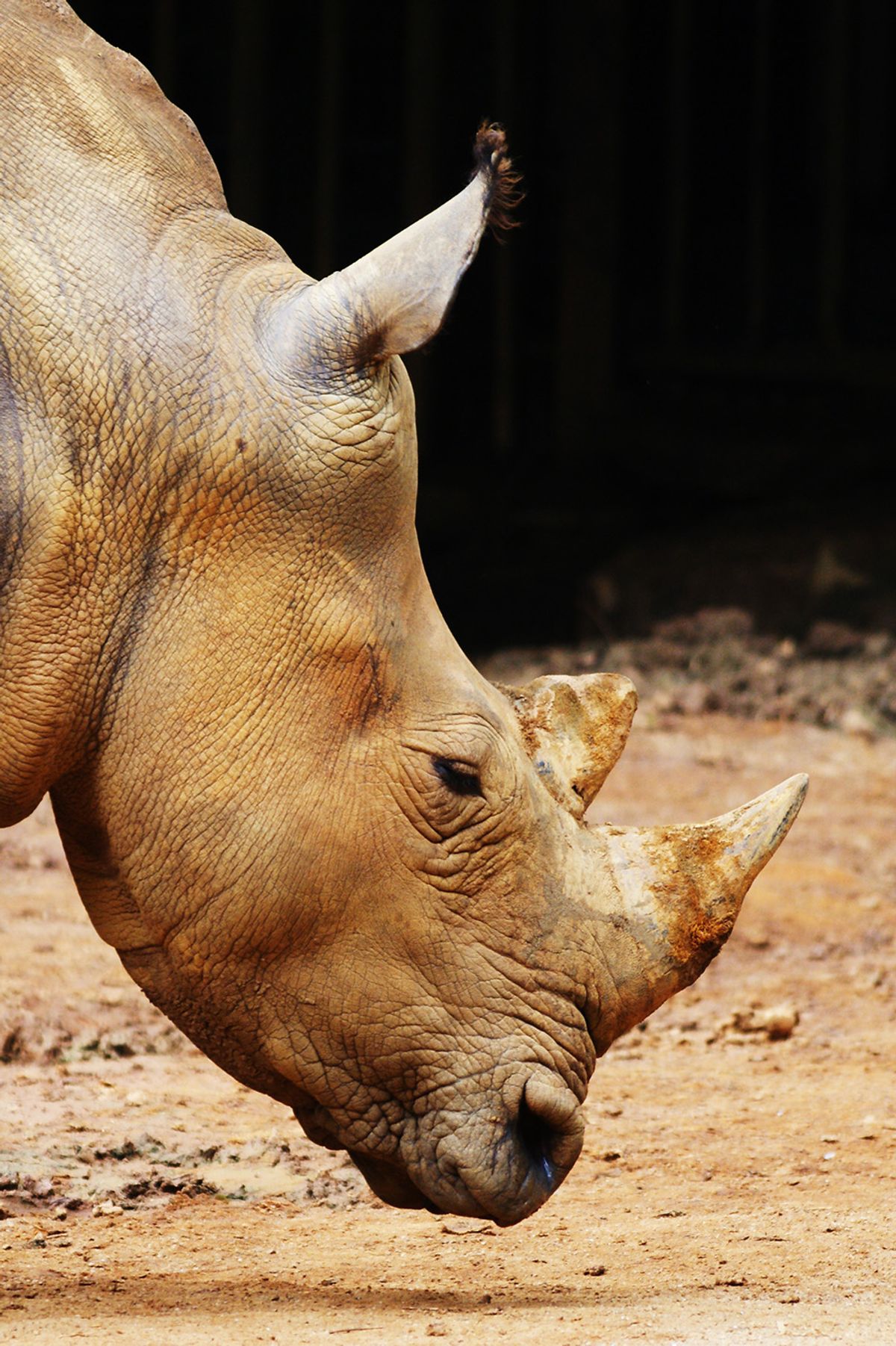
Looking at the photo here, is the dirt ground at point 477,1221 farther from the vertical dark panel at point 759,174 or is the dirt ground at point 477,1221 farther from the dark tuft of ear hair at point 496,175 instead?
the vertical dark panel at point 759,174

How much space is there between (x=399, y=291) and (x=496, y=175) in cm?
28

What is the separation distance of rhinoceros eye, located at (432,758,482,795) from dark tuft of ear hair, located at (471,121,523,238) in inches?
36.0

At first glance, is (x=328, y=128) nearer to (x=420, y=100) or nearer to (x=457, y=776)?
(x=420, y=100)

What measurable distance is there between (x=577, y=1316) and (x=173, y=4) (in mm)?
8754

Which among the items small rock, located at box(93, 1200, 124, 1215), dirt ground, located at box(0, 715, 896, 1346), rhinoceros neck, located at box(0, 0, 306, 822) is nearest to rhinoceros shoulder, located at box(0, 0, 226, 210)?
rhinoceros neck, located at box(0, 0, 306, 822)

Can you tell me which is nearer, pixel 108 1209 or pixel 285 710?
pixel 285 710

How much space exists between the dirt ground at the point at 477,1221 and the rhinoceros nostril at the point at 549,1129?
0.25 meters

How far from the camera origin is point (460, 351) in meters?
12.2

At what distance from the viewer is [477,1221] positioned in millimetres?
4480

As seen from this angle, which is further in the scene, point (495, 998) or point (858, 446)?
point (858, 446)

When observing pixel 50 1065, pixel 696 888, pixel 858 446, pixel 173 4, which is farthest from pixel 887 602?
pixel 696 888

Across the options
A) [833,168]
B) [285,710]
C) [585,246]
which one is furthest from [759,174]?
[285,710]

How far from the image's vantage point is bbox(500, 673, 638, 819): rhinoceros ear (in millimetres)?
3902

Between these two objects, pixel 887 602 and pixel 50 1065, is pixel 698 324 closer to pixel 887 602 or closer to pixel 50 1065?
pixel 887 602
